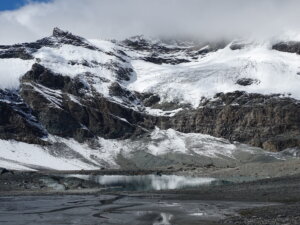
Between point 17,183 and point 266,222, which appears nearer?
point 266,222

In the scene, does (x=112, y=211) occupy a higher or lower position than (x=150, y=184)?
lower

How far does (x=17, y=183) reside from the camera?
124812mm

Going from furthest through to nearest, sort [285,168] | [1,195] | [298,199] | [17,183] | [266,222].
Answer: [285,168]
[17,183]
[1,195]
[298,199]
[266,222]

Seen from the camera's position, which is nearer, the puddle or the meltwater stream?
the puddle

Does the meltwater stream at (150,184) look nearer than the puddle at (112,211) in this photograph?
No

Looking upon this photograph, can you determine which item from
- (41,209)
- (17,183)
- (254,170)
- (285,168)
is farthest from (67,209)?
(254,170)

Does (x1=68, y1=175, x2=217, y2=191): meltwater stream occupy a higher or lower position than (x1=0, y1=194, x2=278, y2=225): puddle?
higher

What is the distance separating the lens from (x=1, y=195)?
9869 centimetres

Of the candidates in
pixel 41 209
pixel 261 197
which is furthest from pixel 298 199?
pixel 41 209

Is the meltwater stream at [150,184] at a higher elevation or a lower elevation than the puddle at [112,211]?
higher

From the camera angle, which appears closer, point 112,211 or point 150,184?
point 112,211

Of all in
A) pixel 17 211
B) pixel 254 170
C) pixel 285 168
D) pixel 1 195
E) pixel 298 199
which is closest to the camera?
pixel 17 211

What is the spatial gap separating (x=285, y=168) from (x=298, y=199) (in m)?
98.3

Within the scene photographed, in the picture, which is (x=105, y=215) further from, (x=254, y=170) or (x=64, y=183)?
(x=254, y=170)
